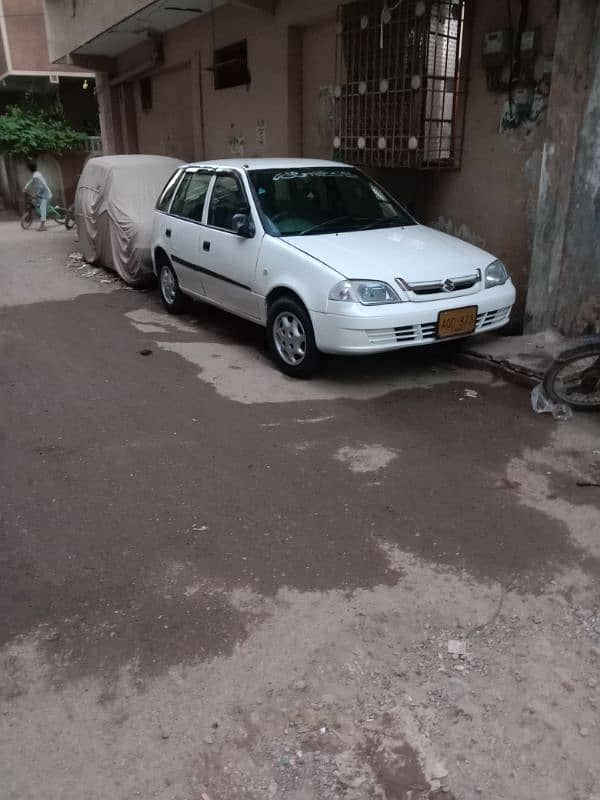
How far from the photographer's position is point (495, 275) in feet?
19.4

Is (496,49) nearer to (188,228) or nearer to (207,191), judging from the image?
(207,191)

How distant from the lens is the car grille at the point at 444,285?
17.5 feet

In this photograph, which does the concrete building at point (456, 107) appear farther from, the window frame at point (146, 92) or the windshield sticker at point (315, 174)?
the window frame at point (146, 92)

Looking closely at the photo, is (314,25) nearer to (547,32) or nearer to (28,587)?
(547,32)

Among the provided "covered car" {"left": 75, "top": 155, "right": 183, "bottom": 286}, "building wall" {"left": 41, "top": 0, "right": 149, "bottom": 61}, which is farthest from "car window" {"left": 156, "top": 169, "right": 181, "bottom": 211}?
"building wall" {"left": 41, "top": 0, "right": 149, "bottom": 61}

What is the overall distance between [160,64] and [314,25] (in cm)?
534

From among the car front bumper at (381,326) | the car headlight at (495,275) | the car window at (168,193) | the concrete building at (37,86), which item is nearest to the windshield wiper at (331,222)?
the car front bumper at (381,326)

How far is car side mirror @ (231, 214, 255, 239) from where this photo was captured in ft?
20.2

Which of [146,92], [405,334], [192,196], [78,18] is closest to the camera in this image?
[405,334]

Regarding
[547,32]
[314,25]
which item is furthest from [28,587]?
[314,25]

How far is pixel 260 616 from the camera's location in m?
3.05

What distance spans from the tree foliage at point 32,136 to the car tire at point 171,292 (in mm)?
15317

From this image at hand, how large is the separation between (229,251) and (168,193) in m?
2.09

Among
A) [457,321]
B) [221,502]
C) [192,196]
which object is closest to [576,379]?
[457,321]
